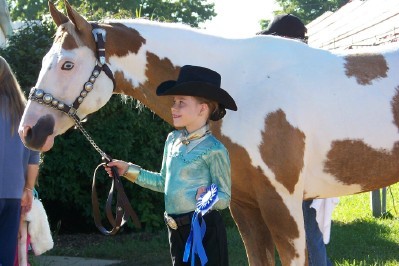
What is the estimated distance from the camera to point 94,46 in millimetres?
3895

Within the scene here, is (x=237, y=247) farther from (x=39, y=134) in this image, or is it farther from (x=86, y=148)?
(x=39, y=134)

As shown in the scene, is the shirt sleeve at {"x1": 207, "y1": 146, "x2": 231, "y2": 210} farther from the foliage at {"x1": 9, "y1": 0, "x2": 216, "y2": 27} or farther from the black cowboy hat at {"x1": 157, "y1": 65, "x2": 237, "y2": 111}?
the foliage at {"x1": 9, "y1": 0, "x2": 216, "y2": 27}

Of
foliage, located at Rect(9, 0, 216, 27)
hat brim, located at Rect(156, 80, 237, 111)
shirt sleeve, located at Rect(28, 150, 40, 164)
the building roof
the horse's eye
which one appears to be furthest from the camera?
foliage, located at Rect(9, 0, 216, 27)

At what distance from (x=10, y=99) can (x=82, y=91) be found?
76 cm

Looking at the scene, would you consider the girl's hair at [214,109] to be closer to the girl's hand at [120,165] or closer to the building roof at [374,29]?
the girl's hand at [120,165]

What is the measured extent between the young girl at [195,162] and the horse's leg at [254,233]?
842 mm

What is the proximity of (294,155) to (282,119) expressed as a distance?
0.22m

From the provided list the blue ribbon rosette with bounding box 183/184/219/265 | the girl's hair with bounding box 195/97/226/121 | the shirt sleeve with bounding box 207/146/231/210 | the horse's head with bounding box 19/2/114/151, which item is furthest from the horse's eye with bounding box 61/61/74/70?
the blue ribbon rosette with bounding box 183/184/219/265

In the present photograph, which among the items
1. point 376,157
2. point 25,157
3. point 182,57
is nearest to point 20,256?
point 25,157

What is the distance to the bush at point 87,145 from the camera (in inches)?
286

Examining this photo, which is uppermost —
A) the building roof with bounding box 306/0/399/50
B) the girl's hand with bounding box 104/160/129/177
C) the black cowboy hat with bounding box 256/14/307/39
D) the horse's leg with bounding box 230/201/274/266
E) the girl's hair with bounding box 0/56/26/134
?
the building roof with bounding box 306/0/399/50

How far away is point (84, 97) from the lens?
12.6 feet

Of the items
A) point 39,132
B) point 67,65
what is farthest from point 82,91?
point 39,132

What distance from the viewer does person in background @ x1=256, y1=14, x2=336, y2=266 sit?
500 centimetres
